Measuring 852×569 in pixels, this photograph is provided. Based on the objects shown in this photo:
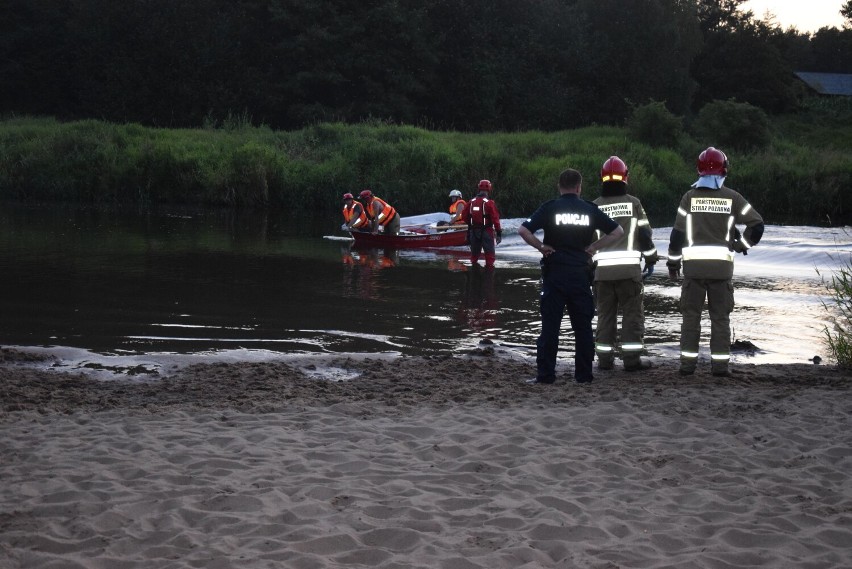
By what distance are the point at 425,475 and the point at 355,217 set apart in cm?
1893

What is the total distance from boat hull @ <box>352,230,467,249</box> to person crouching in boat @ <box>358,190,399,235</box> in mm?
185

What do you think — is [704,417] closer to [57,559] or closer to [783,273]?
[57,559]

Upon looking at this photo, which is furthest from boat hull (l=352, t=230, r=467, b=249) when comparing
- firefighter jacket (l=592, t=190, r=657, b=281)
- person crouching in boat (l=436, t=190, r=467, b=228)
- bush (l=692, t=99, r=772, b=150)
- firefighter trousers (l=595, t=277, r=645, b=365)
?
bush (l=692, t=99, r=772, b=150)

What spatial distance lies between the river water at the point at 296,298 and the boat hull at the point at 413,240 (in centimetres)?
32

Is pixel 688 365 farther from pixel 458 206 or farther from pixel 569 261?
pixel 458 206

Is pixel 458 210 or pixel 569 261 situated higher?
pixel 458 210

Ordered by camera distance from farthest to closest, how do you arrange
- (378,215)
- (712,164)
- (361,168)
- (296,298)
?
(361,168), (378,215), (296,298), (712,164)

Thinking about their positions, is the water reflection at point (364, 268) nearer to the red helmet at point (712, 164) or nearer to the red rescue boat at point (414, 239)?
the red rescue boat at point (414, 239)

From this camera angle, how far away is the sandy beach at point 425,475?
5148 millimetres

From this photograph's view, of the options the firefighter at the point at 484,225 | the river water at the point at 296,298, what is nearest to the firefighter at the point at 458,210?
the river water at the point at 296,298

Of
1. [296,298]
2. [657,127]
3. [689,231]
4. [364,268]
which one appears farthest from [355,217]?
[657,127]

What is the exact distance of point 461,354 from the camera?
38.8 ft

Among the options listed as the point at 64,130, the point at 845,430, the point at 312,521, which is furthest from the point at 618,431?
the point at 64,130

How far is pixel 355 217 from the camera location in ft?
82.0
